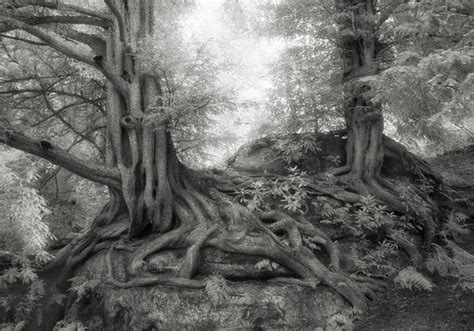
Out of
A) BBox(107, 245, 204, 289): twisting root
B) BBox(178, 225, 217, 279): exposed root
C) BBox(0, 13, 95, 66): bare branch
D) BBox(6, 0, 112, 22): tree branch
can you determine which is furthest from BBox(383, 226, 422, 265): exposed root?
BBox(6, 0, 112, 22): tree branch

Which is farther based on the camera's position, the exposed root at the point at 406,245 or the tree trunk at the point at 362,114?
the tree trunk at the point at 362,114

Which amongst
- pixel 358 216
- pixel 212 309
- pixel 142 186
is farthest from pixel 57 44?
pixel 358 216

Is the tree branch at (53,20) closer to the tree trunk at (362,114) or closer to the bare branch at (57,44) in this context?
the bare branch at (57,44)

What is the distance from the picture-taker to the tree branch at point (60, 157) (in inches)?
199

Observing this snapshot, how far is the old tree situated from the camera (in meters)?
5.15

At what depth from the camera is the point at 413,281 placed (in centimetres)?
484

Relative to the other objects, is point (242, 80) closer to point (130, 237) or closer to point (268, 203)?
point (268, 203)

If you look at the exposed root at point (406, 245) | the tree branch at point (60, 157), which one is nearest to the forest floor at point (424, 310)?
the exposed root at point (406, 245)

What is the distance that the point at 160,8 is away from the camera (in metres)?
8.72

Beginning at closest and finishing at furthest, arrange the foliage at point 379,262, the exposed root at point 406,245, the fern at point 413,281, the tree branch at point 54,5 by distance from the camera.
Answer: the fern at point 413,281
the tree branch at point 54,5
the foliage at point 379,262
the exposed root at point 406,245

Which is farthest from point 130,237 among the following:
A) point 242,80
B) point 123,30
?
point 123,30

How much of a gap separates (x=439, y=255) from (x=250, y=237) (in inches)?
118

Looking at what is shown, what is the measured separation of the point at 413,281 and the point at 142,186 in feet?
14.4

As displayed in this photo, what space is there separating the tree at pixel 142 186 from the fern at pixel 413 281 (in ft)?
1.74
